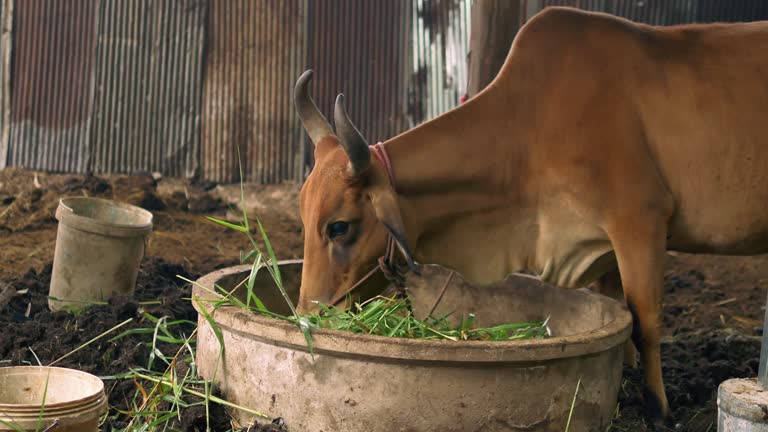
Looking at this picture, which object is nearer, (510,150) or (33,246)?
(510,150)

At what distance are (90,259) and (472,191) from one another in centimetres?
228

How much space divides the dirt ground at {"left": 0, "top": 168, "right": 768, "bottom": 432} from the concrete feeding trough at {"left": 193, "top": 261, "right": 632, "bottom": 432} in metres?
0.32

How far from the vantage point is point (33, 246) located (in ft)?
24.3

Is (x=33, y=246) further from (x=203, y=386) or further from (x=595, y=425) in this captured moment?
(x=595, y=425)

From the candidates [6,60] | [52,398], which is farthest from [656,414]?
[6,60]

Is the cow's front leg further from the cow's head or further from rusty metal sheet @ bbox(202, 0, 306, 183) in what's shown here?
rusty metal sheet @ bbox(202, 0, 306, 183)

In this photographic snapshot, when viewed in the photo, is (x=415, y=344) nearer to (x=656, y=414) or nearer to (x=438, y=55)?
(x=656, y=414)

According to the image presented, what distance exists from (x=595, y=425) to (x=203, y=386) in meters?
1.54

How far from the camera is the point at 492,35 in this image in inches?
226

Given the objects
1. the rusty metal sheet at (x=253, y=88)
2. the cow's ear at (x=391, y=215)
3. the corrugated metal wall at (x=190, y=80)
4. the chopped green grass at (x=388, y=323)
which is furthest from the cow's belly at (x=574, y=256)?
the rusty metal sheet at (x=253, y=88)

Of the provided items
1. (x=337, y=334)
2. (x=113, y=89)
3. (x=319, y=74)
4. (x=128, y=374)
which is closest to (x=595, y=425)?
(x=337, y=334)

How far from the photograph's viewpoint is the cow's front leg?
424cm

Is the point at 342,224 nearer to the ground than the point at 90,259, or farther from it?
farther from it

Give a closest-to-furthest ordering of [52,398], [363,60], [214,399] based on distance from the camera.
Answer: [52,398], [214,399], [363,60]
